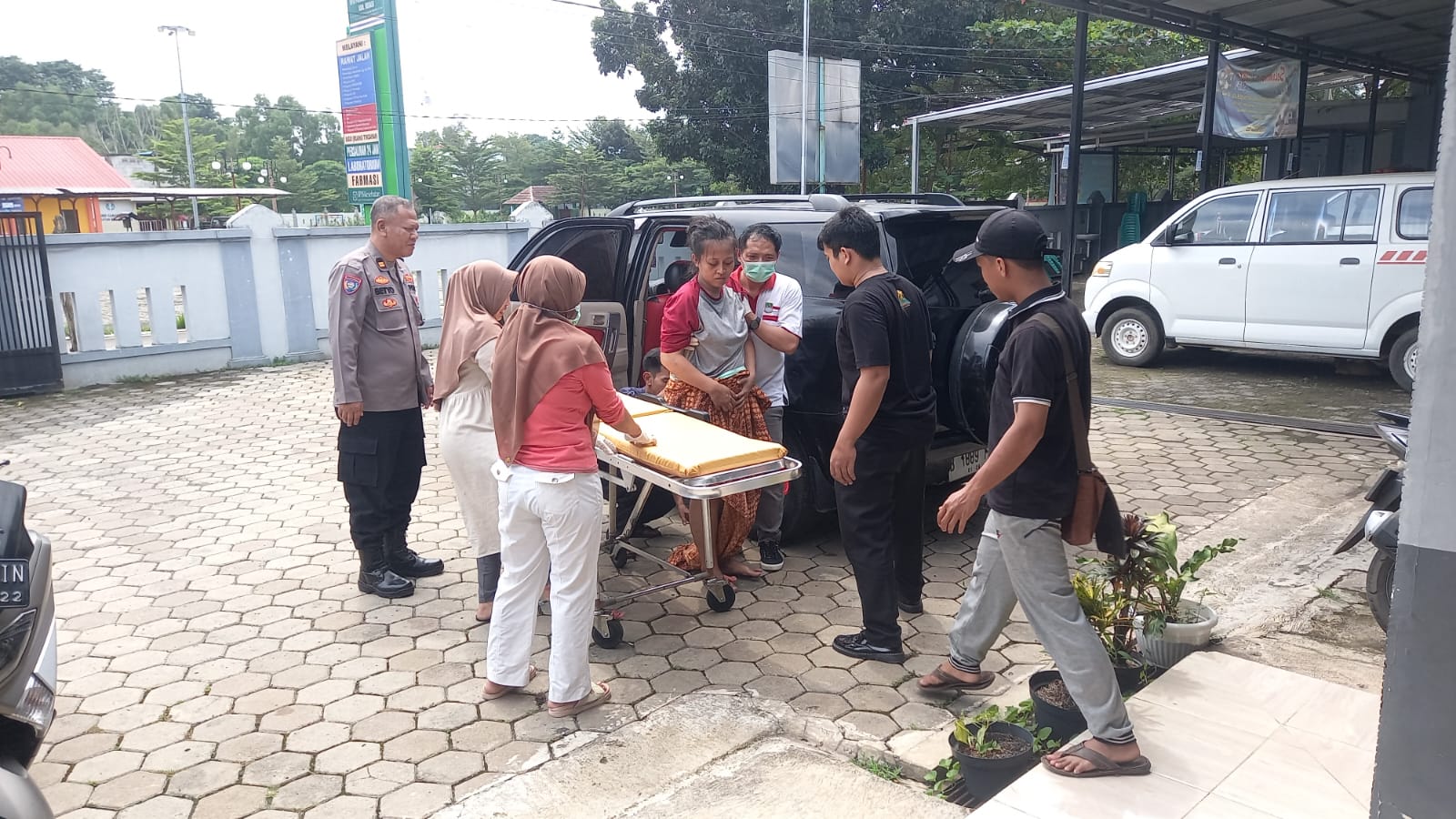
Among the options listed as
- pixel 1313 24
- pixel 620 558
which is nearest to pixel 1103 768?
pixel 620 558

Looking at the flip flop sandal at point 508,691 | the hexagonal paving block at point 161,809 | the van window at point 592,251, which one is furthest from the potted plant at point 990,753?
the van window at point 592,251

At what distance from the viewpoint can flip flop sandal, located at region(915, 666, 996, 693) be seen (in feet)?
11.5

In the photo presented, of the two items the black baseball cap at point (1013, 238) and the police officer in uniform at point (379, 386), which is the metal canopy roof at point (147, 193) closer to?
the police officer in uniform at point (379, 386)

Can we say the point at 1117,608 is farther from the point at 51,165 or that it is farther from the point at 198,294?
the point at 51,165

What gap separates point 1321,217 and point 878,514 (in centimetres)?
698

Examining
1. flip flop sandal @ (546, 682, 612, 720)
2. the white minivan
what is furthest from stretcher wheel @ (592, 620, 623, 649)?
the white minivan

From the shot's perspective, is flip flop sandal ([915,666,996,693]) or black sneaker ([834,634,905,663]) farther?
black sneaker ([834,634,905,663])

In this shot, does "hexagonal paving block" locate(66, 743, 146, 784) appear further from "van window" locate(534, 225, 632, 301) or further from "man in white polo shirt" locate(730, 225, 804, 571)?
"van window" locate(534, 225, 632, 301)

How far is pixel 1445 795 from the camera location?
5.39 feet

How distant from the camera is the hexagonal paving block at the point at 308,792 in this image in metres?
2.96

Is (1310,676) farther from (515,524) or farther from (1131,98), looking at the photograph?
(1131,98)

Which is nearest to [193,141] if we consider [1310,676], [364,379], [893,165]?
[893,165]

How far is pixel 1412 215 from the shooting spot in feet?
26.7

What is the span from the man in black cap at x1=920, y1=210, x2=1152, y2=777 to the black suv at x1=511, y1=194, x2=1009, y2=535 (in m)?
1.50
